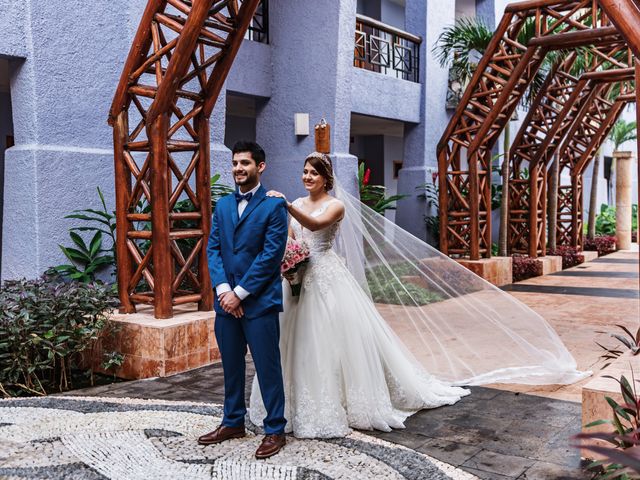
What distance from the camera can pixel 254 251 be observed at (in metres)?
4.39

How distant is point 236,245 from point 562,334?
549 centimetres

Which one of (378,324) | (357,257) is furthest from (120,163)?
(378,324)

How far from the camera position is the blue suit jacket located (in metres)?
4.31

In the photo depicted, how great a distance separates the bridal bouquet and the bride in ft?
0.19

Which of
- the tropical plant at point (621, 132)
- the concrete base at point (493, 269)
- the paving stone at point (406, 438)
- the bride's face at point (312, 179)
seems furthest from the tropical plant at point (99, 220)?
the tropical plant at point (621, 132)

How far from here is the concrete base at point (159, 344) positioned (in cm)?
627

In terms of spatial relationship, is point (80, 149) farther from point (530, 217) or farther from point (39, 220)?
point (530, 217)

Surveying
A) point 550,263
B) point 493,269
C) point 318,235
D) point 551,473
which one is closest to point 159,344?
point 318,235

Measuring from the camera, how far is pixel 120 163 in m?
6.80

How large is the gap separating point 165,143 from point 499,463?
406 centimetres

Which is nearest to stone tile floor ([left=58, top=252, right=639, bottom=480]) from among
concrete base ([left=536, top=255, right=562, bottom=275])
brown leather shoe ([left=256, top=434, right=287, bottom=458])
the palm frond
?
brown leather shoe ([left=256, top=434, right=287, bottom=458])

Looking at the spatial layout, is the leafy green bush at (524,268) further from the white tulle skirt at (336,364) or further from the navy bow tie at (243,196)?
the navy bow tie at (243,196)

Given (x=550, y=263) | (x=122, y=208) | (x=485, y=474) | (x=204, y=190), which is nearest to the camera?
(x=485, y=474)

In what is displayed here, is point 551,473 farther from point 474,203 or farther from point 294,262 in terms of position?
point 474,203
